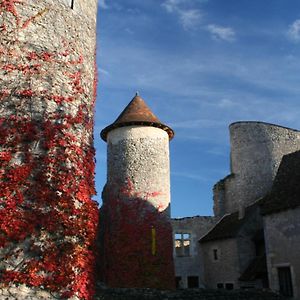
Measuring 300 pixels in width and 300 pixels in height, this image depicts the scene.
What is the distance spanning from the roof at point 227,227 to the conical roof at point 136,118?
240 inches

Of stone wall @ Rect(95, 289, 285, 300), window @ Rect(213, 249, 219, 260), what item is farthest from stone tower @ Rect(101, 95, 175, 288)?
window @ Rect(213, 249, 219, 260)

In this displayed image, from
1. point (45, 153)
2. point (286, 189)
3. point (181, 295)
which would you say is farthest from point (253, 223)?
point (45, 153)

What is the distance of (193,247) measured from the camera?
26.1 meters

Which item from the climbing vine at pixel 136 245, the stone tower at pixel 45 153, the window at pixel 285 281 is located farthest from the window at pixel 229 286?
the stone tower at pixel 45 153

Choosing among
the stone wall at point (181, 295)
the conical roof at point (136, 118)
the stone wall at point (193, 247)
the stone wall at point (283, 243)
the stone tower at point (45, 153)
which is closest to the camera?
the stone tower at point (45, 153)

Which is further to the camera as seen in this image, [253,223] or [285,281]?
[253,223]

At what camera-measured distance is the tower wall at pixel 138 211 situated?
19.0m

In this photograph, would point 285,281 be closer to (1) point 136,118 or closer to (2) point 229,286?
(2) point 229,286

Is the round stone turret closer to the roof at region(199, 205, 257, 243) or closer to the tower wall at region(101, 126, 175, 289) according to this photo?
the tower wall at region(101, 126, 175, 289)

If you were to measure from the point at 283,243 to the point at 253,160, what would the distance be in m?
10.8

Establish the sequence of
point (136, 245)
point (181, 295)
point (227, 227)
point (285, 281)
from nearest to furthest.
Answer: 1. point (181, 295)
2. point (285, 281)
3. point (136, 245)
4. point (227, 227)

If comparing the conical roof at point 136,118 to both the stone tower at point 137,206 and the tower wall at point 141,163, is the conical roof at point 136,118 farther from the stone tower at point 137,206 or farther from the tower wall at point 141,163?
the tower wall at point 141,163

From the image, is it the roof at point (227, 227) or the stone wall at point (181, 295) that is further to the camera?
the roof at point (227, 227)

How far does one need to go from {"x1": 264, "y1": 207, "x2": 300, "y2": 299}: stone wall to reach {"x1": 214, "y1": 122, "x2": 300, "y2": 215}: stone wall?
8637 mm
